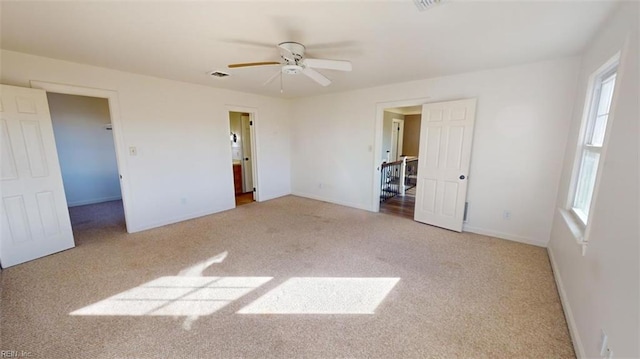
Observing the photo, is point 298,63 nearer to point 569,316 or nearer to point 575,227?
A: point 575,227

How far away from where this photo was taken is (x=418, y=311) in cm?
202

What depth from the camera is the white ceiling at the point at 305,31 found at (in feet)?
5.91

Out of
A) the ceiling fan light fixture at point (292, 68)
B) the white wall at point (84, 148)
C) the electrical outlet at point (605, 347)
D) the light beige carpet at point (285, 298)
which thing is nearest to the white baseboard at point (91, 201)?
the white wall at point (84, 148)

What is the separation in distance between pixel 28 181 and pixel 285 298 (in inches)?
128

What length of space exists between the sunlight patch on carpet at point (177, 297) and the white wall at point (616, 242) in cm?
242

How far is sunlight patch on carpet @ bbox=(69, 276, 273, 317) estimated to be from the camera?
202cm

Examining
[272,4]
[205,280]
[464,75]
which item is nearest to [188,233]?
[205,280]

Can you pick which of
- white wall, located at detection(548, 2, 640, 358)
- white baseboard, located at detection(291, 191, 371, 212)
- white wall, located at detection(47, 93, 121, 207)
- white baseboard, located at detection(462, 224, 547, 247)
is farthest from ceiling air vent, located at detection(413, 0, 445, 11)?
white wall, located at detection(47, 93, 121, 207)

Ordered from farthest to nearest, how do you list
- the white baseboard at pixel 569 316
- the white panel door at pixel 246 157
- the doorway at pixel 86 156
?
the white panel door at pixel 246 157, the doorway at pixel 86 156, the white baseboard at pixel 569 316

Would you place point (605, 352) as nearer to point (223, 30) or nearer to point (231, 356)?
point (231, 356)

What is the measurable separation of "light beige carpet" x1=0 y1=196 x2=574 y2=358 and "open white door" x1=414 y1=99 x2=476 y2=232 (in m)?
0.43

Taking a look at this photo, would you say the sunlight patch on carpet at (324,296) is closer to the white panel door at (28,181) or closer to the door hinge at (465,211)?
the door hinge at (465,211)

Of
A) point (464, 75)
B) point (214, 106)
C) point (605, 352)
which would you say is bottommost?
point (605, 352)

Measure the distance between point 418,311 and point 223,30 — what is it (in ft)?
9.86
